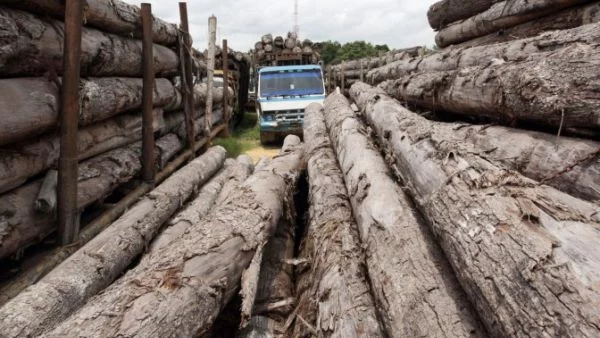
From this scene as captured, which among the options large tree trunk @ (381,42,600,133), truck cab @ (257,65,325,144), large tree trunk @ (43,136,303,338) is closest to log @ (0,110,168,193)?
large tree trunk @ (43,136,303,338)

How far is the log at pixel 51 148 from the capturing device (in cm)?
340

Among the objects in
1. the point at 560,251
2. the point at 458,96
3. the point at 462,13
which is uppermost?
the point at 462,13

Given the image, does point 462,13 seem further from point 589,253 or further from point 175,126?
point 589,253

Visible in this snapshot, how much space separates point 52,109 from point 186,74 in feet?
16.6

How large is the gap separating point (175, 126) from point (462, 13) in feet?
19.9

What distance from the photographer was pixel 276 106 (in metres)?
13.2

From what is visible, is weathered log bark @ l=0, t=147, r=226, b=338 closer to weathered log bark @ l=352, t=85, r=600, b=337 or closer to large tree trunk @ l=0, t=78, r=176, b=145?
large tree trunk @ l=0, t=78, r=176, b=145

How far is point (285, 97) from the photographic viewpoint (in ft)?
44.5

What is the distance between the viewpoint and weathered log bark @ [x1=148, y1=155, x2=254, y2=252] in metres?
4.66

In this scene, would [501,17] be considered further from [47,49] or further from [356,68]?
[356,68]

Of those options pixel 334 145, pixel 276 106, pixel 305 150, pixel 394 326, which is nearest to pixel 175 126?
pixel 305 150

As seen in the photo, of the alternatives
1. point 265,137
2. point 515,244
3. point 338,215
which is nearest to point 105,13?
point 338,215

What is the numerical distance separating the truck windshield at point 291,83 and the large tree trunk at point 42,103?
8.71 metres

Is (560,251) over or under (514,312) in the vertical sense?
over
